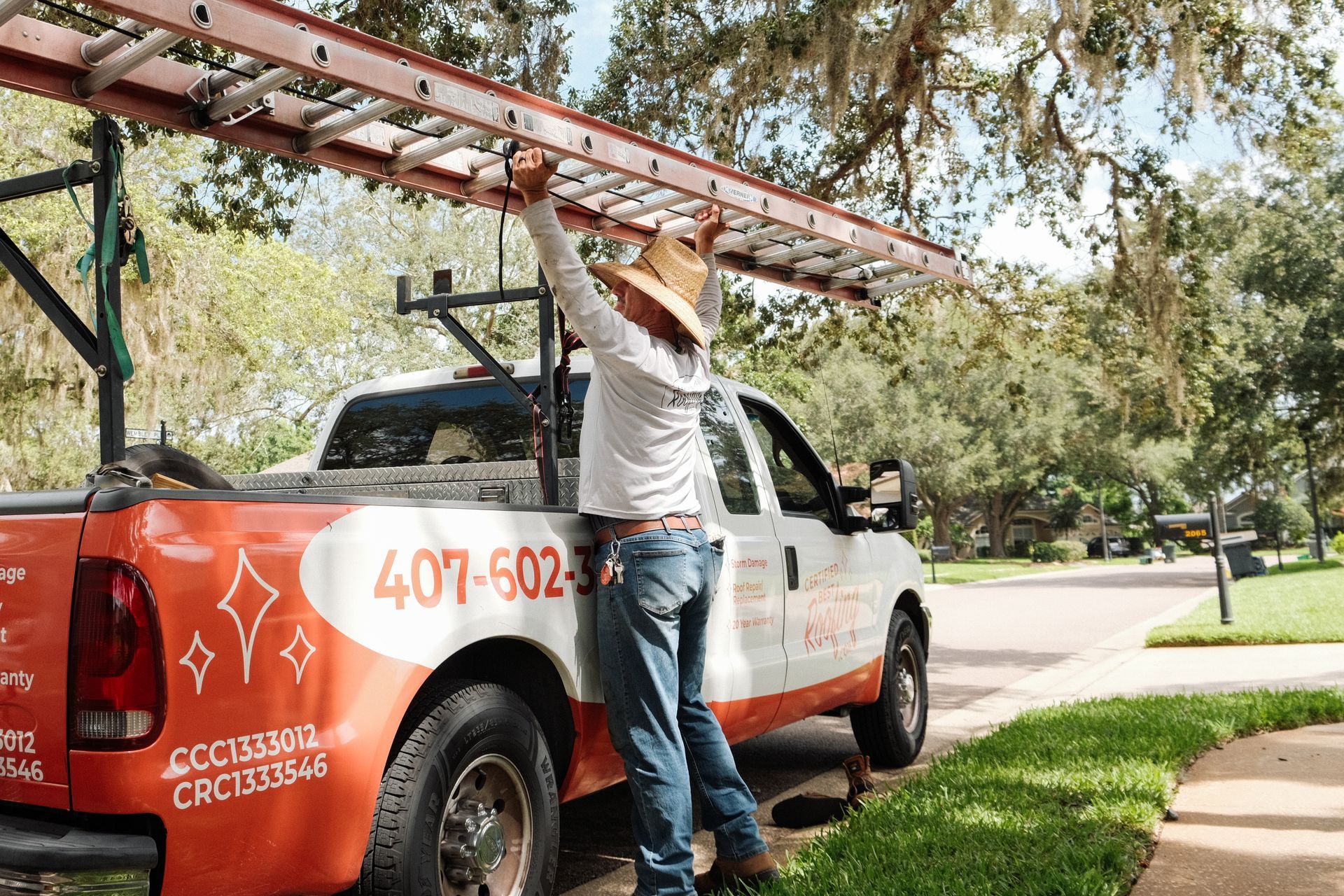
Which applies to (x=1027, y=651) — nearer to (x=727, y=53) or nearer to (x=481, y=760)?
(x=727, y=53)

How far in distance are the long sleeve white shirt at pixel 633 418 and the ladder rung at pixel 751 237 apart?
1.22 metres

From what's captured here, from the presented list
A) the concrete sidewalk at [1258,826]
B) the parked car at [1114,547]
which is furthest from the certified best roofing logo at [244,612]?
the parked car at [1114,547]

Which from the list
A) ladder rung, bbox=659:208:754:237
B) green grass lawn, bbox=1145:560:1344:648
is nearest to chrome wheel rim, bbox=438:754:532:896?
ladder rung, bbox=659:208:754:237

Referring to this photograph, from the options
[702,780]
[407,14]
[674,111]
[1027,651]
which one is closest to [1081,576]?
[1027,651]

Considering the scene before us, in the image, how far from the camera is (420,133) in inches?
158

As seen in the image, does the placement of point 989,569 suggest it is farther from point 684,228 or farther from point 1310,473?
point 684,228

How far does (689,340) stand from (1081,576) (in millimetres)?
34930

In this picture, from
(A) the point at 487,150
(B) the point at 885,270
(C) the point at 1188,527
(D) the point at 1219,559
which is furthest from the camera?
(C) the point at 1188,527

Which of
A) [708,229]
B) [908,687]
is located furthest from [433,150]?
[908,687]

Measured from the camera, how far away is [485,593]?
329 centimetres

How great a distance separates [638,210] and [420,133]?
110cm

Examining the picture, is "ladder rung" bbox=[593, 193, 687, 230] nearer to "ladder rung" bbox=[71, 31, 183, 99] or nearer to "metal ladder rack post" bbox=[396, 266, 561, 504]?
"metal ladder rack post" bbox=[396, 266, 561, 504]

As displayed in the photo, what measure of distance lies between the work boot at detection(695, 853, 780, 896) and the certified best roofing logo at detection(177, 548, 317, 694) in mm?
1999

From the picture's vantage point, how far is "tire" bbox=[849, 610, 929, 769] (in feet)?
20.5
